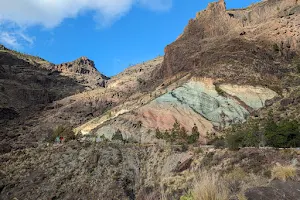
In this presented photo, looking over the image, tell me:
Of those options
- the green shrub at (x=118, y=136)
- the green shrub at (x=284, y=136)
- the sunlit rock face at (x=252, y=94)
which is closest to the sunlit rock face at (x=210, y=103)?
the sunlit rock face at (x=252, y=94)

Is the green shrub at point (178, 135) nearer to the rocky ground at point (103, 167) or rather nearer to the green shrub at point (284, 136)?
the rocky ground at point (103, 167)

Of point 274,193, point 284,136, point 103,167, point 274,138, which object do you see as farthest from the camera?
point 103,167

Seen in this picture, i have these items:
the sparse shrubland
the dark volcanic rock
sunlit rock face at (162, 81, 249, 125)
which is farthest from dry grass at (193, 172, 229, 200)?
sunlit rock face at (162, 81, 249, 125)

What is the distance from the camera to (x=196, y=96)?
75.2 metres

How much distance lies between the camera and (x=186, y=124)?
2650 inches

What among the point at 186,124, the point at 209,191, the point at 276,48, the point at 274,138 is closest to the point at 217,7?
the point at 276,48

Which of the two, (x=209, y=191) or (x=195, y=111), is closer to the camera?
(x=209, y=191)

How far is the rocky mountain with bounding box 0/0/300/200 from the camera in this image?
29.2 m

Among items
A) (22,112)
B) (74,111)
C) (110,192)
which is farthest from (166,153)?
(22,112)

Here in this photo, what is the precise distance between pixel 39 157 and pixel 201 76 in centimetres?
4056

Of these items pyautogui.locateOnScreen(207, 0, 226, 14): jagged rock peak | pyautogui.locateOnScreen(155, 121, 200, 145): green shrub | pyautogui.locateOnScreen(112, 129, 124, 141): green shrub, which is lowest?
pyautogui.locateOnScreen(155, 121, 200, 145): green shrub

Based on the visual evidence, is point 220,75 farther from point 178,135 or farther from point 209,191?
point 209,191

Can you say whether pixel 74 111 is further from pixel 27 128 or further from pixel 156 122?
pixel 156 122

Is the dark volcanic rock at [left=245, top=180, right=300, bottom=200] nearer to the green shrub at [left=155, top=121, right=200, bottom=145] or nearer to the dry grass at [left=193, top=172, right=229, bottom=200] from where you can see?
the dry grass at [left=193, top=172, right=229, bottom=200]
